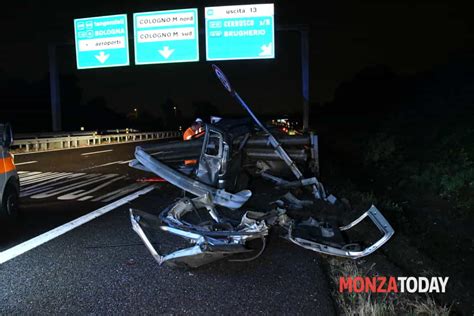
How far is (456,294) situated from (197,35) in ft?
50.7

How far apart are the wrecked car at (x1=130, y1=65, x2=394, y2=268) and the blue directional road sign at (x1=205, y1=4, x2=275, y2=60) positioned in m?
9.40

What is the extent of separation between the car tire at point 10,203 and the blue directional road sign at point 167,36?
12.7 metres

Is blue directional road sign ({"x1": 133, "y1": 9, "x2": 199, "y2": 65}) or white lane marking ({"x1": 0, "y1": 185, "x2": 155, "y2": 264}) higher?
blue directional road sign ({"x1": 133, "y1": 9, "x2": 199, "y2": 65})

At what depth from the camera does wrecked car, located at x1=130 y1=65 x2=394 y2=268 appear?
415 centimetres

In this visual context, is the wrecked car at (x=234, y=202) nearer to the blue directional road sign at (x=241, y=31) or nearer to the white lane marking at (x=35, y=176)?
the white lane marking at (x=35, y=176)

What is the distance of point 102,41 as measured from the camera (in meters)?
19.0

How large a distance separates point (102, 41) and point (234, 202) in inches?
649

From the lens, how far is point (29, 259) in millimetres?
4680

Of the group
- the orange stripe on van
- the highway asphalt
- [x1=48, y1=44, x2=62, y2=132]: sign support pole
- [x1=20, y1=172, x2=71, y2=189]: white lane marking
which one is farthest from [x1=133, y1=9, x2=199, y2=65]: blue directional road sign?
the highway asphalt

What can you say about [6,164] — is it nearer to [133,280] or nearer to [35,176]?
[133,280]

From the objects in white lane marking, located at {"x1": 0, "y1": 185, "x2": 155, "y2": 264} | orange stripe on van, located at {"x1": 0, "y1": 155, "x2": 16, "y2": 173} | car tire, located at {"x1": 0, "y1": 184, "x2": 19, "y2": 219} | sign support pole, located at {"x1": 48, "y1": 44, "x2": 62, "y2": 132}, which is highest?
sign support pole, located at {"x1": 48, "y1": 44, "x2": 62, "y2": 132}

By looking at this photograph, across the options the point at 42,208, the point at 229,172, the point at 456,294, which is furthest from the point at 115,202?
the point at 456,294

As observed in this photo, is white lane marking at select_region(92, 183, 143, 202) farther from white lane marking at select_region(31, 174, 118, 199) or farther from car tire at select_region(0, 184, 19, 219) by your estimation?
car tire at select_region(0, 184, 19, 219)

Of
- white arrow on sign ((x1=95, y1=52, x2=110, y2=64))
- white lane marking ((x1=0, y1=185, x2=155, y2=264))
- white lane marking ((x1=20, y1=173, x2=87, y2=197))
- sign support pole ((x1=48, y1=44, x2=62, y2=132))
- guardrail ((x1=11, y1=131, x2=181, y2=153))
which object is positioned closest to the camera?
white lane marking ((x1=0, y1=185, x2=155, y2=264))
